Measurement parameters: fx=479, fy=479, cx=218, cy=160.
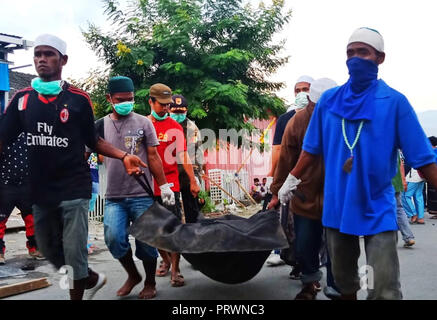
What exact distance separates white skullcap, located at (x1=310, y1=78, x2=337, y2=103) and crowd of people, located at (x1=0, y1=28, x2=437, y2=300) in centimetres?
1

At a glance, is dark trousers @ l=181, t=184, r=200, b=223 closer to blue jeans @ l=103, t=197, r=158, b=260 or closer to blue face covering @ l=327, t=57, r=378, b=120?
blue jeans @ l=103, t=197, r=158, b=260

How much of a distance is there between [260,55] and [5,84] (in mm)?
7255

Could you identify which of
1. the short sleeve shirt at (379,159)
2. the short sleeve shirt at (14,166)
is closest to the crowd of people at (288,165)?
the short sleeve shirt at (379,159)

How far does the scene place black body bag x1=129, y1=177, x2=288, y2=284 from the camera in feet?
12.9

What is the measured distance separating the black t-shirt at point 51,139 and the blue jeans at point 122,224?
31.4 inches

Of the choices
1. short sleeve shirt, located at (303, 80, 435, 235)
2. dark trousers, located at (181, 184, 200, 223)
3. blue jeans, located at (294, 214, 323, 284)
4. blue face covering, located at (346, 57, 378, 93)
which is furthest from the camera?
dark trousers, located at (181, 184, 200, 223)

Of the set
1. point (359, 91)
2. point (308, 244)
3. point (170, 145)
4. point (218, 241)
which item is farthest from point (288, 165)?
point (170, 145)

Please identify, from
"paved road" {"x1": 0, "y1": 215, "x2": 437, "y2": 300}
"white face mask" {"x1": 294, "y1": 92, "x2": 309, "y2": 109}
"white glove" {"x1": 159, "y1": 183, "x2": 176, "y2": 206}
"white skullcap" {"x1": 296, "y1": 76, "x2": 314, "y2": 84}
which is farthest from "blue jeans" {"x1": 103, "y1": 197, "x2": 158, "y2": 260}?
"white skullcap" {"x1": 296, "y1": 76, "x2": 314, "y2": 84}

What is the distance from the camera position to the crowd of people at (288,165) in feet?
10.0

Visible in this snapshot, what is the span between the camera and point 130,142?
475 cm

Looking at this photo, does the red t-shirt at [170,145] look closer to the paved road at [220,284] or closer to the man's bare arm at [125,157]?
the paved road at [220,284]

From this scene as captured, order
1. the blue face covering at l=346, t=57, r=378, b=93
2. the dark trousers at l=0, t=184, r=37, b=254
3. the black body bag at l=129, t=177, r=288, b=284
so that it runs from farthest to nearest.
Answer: the dark trousers at l=0, t=184, r=37, b=254 < the black body bag at l=129, t=177, r=288, b=284 < the blue face covering at l=346, t=57, r=378, b=93

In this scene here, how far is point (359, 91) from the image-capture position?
10.5 feet
